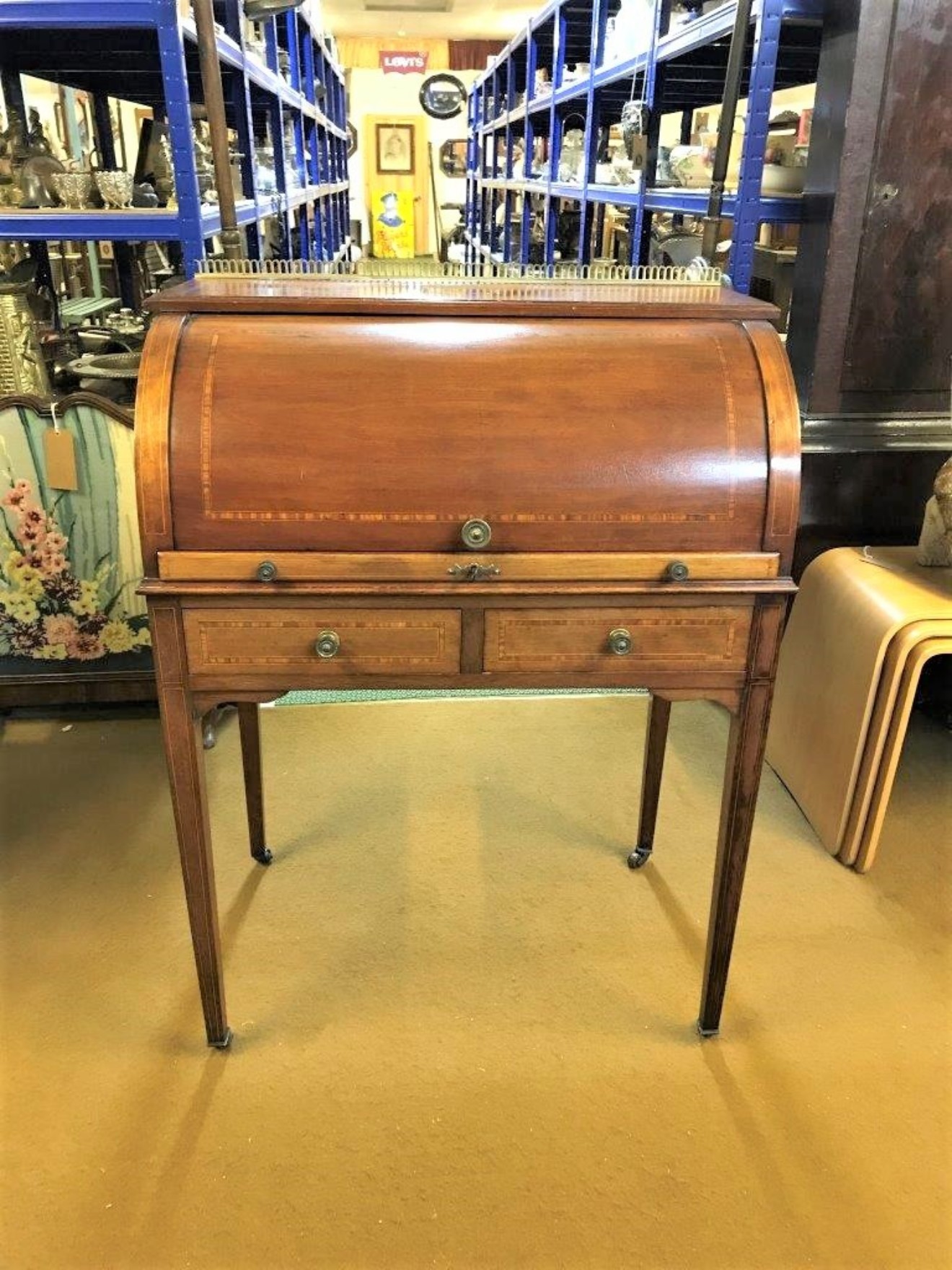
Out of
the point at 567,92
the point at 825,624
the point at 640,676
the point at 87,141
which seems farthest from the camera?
the point at 87,141

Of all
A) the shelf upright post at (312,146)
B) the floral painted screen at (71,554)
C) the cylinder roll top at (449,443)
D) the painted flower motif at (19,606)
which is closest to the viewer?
the cylinder roll top at (449,443)

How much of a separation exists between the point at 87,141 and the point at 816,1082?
8.18 meters

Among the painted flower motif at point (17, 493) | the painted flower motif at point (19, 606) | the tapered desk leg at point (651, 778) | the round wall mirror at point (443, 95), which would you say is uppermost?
the round wall mirror at point (443, 95)

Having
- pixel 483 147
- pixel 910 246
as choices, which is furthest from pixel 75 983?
pixel 483 147

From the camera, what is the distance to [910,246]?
7.18 feet

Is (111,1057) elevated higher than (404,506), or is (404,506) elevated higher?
(404,506)

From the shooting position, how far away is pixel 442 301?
133 cm

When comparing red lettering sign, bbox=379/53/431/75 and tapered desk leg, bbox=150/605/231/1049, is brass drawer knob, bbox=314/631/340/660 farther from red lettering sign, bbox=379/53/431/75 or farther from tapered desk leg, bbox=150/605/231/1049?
red lettering sign, bbox=379/53/431/75

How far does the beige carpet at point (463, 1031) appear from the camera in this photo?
53.5 inches

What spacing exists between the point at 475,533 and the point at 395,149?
1092 centimetres

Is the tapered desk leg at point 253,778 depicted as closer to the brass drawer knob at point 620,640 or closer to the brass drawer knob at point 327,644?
the brass drawer knob at point 327,644

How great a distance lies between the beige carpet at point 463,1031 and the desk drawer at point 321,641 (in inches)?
28.3

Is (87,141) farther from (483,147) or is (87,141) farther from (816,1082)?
(816,1082)

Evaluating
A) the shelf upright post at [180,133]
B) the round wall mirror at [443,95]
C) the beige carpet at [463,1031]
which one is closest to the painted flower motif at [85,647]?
the beige carpet at [463,1031]
